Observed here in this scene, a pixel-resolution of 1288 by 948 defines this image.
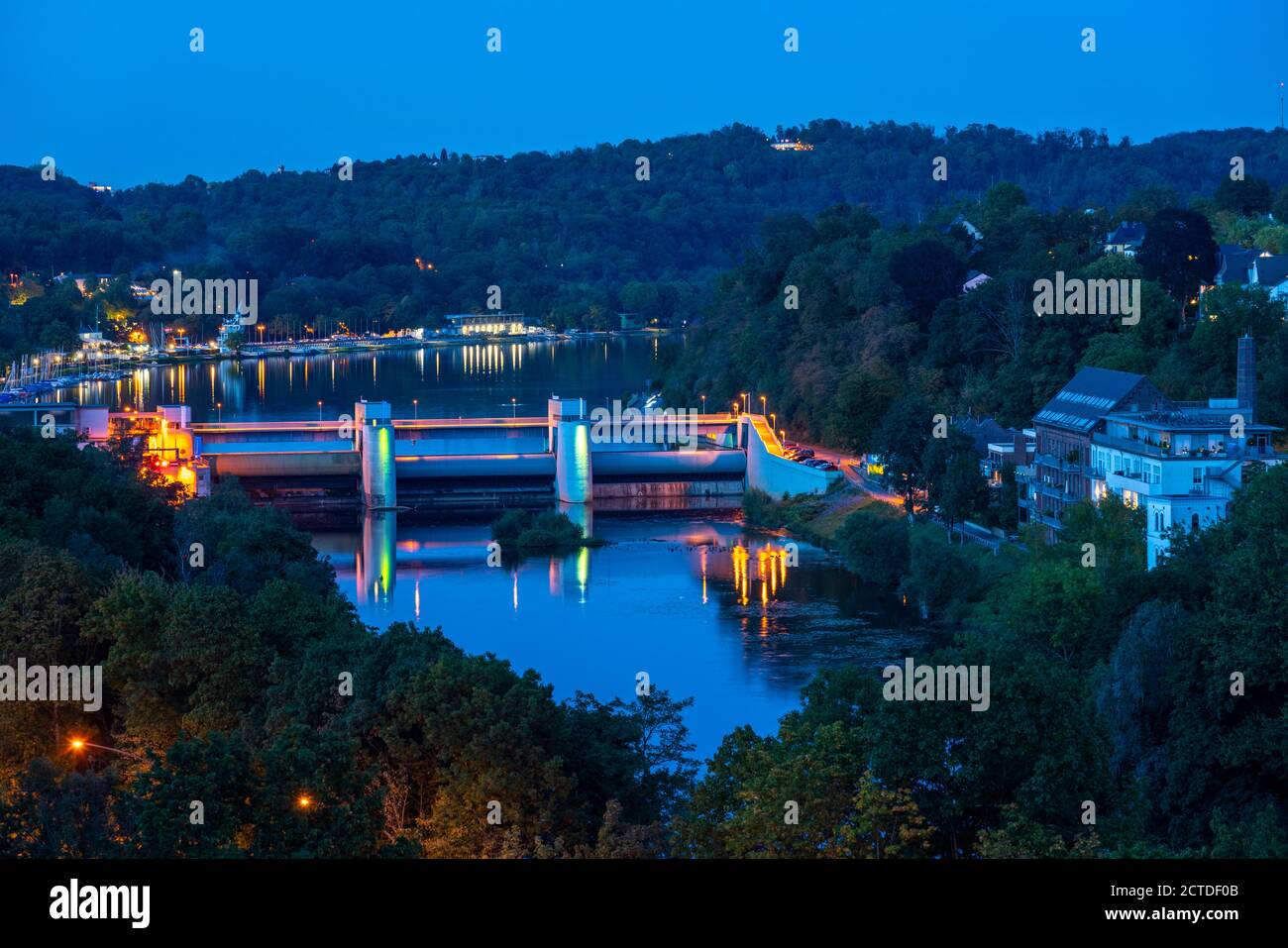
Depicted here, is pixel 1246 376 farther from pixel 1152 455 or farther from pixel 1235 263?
pixel 1235 263

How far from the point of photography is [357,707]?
43.1ft

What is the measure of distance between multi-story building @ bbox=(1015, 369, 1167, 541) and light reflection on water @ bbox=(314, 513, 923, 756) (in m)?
3.07

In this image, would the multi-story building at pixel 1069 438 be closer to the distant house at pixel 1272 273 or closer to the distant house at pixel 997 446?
the distant house at pixel 997 446

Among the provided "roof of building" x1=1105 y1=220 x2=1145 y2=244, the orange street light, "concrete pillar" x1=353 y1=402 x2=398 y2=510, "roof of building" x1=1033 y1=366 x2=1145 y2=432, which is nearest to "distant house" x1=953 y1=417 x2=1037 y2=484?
"roof of building" x1=1033 y1=366 x2=1145 y2=432

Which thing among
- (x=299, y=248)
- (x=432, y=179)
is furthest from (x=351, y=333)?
(x=432, y=179)

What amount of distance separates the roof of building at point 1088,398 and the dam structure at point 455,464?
7731 mm

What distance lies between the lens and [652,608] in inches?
1008

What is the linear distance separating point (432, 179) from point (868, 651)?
333 ft

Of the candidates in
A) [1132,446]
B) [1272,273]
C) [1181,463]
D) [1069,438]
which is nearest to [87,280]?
[1272,273]

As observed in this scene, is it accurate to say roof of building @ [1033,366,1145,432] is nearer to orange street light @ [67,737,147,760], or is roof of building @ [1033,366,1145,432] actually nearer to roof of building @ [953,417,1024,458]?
roof of building @ [953,417,1024,458]

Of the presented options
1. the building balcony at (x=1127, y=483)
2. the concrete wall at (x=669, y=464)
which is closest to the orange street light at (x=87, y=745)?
the building balcony at (x=1127, y=483)

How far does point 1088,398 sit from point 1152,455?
12.9 ft

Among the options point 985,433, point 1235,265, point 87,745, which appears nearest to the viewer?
point 87,745
